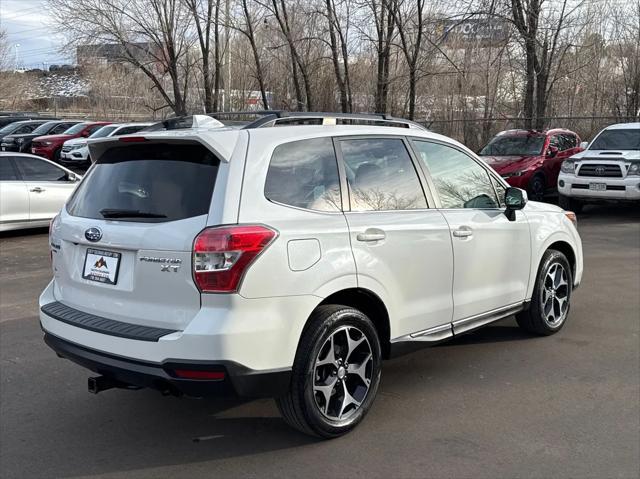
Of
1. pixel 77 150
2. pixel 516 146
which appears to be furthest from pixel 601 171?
pixel 77 150

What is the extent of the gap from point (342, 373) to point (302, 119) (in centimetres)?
155

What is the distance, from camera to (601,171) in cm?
1286

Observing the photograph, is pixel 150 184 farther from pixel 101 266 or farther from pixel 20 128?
pixel 20 128

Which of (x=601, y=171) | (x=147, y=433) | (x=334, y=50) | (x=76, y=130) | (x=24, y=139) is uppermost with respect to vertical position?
(x=334, y=50)

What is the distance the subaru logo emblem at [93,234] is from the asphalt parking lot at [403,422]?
3.92ft

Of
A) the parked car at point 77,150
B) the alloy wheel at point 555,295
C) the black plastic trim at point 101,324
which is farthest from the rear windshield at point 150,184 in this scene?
the parked car at point 77,150

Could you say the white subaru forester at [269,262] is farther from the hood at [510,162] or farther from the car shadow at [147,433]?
the hood at [510,162]

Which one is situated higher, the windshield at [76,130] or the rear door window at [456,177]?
the windshield at [76,130]

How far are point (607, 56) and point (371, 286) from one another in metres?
27.1

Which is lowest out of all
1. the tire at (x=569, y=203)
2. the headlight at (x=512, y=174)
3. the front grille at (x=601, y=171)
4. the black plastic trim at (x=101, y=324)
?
the tire at (x=569, y=203)

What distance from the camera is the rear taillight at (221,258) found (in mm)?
3311

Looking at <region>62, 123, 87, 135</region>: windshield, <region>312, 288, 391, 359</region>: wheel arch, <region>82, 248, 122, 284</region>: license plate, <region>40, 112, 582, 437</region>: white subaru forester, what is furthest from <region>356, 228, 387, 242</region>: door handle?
<region>62, 123, 87, 135</region>: windshield

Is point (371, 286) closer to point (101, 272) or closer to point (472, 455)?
point (472, 455)

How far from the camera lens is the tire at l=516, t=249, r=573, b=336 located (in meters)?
5.52
